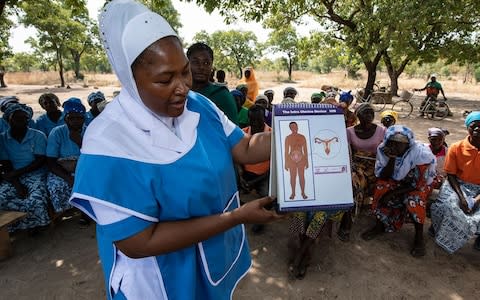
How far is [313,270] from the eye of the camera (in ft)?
9.80

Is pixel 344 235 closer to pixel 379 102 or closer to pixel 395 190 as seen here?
pixel 395 190

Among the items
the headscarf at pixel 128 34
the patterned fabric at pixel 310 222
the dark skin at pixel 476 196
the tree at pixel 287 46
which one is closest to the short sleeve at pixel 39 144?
the patterned fabric at pixel 310 222

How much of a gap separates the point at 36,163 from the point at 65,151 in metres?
0.37

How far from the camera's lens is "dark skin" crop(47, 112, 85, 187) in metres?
3.69

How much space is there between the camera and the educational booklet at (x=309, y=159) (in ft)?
3.95

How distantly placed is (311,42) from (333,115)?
1356 centimetres

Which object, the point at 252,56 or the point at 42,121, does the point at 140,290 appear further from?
the point at 252,56

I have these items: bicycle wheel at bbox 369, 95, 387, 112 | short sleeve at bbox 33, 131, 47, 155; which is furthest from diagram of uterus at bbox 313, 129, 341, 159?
bicycle wheel at bbox 369, 95, 387, 112

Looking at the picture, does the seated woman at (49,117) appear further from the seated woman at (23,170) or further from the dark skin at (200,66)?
the dark skin at (200,66)

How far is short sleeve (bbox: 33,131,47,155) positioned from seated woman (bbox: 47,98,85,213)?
0.09 metres

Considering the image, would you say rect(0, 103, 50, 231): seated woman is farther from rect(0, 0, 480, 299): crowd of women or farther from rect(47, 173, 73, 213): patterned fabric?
rect(0, 0, 480, 299): crowd of women

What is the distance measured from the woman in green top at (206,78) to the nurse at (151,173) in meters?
1.45

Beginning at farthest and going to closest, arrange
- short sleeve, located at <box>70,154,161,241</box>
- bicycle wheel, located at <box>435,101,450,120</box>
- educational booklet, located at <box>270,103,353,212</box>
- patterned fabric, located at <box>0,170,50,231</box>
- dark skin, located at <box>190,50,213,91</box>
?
bicycle wheel, located at <box>435,101,450,120</box>, patterned fabric, located at <box>0,170,50,231</box>, dark skin, located at <box>190,50,213,91</box>, educational booklet, located at <box>270,103,353,212</box>, short sleeve, located at <box>70,154,161,241</box>

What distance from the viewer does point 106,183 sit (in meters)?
0.91
